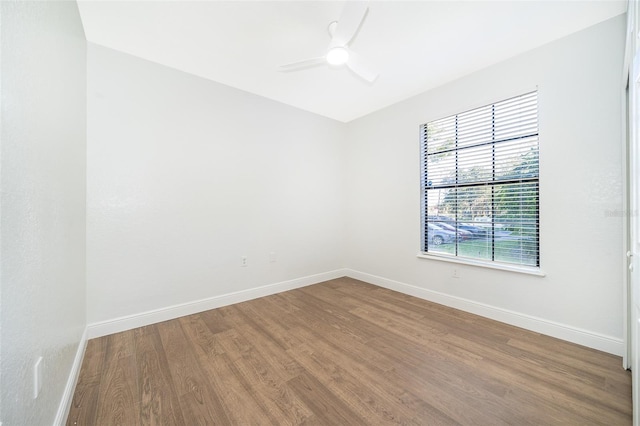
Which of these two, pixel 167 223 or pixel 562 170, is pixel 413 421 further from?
pixel 167 223

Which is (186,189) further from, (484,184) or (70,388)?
(484,184)

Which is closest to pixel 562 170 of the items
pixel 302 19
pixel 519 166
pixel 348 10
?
pixel 519 166

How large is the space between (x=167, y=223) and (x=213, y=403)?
1852 millimetres

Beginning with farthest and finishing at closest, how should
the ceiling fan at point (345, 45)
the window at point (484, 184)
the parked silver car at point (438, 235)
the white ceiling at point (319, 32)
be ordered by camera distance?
the parked silver car at point (438, 235) → the window at point (484, 184) → the white ceiling at point (319, 32) → the ceiling fan at point (345, 45)

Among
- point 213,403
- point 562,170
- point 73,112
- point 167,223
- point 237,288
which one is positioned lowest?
point 213,403

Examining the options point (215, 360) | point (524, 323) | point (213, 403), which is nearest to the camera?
point (213, 403)

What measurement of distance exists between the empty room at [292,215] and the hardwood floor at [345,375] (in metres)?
0.02

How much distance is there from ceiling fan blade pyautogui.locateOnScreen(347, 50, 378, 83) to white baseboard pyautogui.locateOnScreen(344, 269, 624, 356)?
2624mm

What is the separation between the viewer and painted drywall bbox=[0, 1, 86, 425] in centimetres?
88

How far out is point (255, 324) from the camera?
2.57 m

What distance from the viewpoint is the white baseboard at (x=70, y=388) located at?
1.34 m

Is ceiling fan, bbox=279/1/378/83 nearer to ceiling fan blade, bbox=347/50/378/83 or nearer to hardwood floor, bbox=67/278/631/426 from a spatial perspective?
ceiling fan blade, bbox=347/50/378/83

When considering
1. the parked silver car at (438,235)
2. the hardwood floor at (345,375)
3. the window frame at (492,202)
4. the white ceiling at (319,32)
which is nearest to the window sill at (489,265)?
the window frame at (492,202)

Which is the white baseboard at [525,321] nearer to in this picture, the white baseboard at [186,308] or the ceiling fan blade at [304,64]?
the white baseboard at [186,308]
